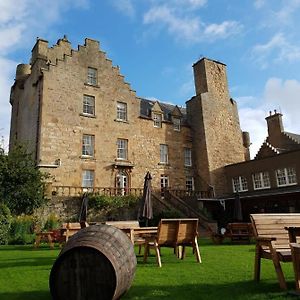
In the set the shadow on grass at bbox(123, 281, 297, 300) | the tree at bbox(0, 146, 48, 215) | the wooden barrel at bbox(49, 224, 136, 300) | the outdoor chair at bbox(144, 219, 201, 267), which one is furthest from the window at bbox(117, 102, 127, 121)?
the wooden barrel at bbox(49, 224, 136, 300)

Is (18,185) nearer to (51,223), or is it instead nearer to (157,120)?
(51,223)

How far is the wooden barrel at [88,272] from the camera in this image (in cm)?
435

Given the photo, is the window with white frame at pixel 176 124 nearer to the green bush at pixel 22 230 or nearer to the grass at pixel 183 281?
the green bush at pixel 22 230

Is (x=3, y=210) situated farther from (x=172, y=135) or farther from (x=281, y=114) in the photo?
(x=281, y=114)

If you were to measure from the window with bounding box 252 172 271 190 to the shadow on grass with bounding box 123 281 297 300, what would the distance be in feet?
74.9

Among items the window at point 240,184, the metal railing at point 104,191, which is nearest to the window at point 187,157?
the metal railing at point 104,191

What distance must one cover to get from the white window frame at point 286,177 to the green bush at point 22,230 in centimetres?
1831

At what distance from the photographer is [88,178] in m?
26.0

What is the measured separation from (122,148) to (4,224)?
1293 cm

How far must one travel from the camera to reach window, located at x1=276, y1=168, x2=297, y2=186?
25.3 meters

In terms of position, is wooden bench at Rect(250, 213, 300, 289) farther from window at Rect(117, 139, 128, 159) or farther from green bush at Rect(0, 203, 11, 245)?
window at Rect(117, 139, 128, 159)

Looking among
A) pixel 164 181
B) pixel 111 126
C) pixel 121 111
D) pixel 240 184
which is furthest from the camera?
pixel 164 181

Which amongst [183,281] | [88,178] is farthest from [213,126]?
[183,281]

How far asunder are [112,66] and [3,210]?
16422mm
